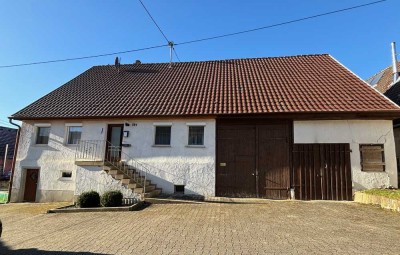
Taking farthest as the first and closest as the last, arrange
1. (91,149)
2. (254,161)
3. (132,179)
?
(91,149) < (254,161) < (132,179)

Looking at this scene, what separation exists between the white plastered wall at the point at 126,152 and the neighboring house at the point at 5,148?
51.7 feet

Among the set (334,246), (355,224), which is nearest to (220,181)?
(355,224)

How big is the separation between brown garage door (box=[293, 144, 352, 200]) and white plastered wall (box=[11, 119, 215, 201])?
Result: 12.7 feet

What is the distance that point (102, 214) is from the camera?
10383 millimetres

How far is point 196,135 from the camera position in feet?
46.3

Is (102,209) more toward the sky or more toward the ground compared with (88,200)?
more toward the ground

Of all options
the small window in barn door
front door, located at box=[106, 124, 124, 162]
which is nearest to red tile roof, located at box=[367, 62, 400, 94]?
the small window in barn door

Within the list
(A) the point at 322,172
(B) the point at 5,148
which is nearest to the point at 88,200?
(A) the point at 322,172

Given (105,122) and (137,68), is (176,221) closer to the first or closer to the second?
(105,122)

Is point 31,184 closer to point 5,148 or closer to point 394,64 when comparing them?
point 5,148

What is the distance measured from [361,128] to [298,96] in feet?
10.2

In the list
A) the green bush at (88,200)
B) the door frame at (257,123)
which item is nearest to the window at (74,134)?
the green bush at (88,200)

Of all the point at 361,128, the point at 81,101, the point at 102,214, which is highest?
the point at 81,101

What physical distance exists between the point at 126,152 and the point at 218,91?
18.9 ft
